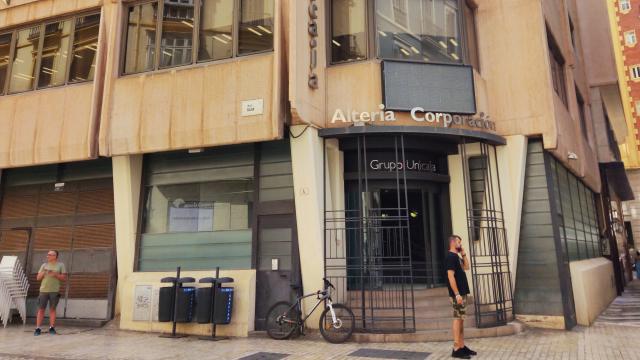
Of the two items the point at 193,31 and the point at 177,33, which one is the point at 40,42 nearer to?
the point at 177,33

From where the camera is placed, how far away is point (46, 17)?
12.3 meters

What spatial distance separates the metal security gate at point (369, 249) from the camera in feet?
30.8

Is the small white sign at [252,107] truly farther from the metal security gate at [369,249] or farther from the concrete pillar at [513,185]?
the concrete pillar at [513,185]

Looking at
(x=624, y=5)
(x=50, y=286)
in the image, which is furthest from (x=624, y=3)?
(x=50, y=286)

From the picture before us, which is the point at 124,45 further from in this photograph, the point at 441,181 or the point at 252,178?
the point at 441,181

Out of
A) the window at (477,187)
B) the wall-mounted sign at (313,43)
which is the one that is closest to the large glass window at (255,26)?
the wall-mounted sign at (313,43)

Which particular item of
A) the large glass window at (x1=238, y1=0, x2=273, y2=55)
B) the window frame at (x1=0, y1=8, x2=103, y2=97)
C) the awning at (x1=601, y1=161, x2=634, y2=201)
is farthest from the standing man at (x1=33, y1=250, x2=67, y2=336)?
the awning at (x1=601, y1=161, x2=634, y2=201)

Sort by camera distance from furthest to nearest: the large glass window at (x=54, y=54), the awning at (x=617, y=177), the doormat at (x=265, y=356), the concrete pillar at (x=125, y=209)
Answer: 1. the awning at (x=617, y=177)
2. the large glass window at (x=54, y=54)
3. the concrete pillar at (x=125, y=209)
4. the doormat at (x=265, y=356)

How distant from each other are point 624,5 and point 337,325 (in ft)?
167

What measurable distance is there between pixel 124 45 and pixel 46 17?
2.85 meters

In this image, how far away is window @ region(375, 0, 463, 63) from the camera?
10.5 meters

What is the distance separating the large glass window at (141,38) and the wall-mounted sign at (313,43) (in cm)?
399

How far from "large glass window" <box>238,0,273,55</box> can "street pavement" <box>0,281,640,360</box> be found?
6133mm

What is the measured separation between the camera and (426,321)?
893cm
